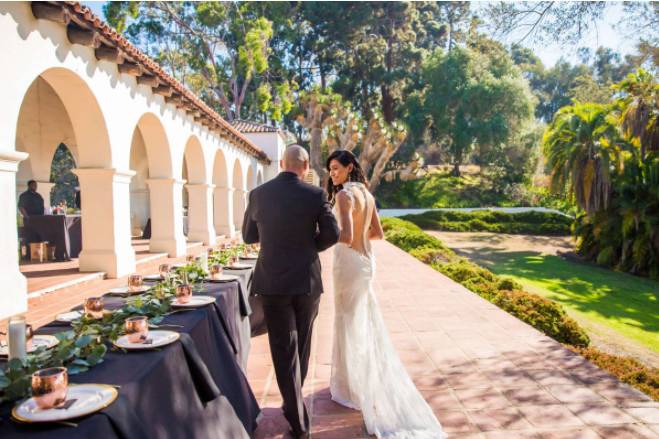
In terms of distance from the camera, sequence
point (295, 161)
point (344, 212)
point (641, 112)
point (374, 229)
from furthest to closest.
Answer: point (641, 112), point (374, 229), point (344, 212), point (295, 161)

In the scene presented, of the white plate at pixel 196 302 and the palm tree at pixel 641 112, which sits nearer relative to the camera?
the white plate at pixel 196 302

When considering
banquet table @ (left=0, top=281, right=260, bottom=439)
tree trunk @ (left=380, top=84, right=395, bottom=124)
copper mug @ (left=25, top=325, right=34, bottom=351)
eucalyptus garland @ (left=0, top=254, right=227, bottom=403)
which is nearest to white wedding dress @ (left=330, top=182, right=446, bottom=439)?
banquet table @ (left=0, top=281, right=260, bottom=439)

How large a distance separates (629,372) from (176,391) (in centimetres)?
450

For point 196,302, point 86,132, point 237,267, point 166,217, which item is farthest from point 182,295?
point 166,217

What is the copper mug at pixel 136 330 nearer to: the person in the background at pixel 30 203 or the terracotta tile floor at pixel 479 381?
the terracotta tile floor at pixel 479 381

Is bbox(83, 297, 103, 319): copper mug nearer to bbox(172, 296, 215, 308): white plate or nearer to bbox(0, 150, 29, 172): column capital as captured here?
bbox(172, 296, 215, 308): white plate

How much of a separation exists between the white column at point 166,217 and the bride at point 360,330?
786 cm

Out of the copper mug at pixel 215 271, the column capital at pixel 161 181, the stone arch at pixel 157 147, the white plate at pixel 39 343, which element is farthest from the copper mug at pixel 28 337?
the column capital at pixel 161 181

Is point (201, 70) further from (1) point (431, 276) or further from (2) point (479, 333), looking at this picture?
(2) point (479, 333)

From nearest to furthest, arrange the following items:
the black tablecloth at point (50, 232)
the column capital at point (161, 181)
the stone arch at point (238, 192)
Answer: the black tablecloth at point (50, 232) → the column capital at point (161, 181) → the stone arch at point (238, 192)

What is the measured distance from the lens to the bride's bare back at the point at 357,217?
3.41m

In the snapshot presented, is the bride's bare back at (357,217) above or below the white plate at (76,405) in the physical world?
above

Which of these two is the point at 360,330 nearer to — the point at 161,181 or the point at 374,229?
the point at 374,229

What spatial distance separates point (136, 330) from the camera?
2262 mm
